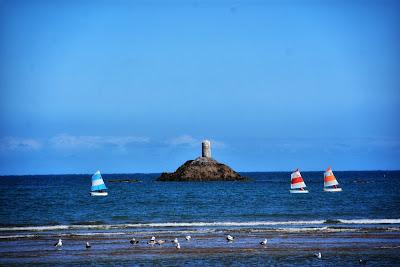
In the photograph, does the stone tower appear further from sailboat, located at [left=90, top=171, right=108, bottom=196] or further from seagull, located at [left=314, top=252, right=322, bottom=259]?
seagull, located at [left=314, top=252, right=322, bottom=259]

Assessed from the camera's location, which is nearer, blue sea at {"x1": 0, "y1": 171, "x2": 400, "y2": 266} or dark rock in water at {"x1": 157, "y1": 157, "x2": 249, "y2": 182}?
blue sea at {"x1": 0, "y1": 171, "x2": 400, "y2": 266}

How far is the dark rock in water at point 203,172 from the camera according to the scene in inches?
5310

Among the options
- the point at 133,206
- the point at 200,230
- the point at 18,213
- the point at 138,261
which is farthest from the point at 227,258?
the point at 133,206

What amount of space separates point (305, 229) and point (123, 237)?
9.32 meters

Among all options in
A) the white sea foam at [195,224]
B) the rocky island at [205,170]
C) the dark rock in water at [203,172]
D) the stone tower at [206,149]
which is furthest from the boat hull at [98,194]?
the stone tower at [206,149]

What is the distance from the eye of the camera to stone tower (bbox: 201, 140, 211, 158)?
447ft

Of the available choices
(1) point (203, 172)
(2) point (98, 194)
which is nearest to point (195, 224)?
(2) point (98, 194)

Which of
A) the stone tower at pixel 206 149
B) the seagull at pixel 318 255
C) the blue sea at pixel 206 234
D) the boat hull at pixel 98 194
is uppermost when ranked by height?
the stone tower at pixel 206 149

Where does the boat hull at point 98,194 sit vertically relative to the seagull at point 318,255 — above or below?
above

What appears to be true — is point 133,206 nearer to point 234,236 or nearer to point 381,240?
point 234,236

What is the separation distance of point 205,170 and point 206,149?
15.0 ft

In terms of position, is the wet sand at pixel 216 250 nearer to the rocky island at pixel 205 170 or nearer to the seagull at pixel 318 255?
the seagull at pixel 318 255

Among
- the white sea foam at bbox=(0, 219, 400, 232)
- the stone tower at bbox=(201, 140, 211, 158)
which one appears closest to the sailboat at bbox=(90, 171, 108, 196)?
the white sea foam at bbox=(0, 219, 400, 232)

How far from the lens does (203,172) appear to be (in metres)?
135
